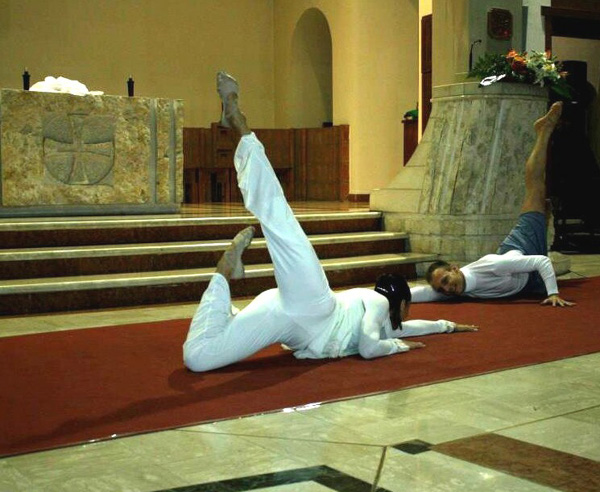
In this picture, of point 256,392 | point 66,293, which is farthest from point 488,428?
point 66,293

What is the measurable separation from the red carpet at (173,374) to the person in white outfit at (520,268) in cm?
44

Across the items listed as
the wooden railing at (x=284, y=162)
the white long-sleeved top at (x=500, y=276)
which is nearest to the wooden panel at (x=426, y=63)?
the wooden railing at (x=284, y=162)

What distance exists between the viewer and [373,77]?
Result: 468 inches

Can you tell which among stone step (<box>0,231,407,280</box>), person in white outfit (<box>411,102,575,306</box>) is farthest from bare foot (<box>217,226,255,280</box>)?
stone step (<box>0,231,407,280</box>)

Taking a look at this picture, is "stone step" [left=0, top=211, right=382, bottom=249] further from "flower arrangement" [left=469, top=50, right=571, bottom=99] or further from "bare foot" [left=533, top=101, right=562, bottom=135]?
"bare foot" [left=533, top=101, right=562, bottom=135]

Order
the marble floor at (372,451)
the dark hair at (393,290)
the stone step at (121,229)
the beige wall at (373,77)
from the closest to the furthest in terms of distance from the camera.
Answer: the marble floor at (372,451)
the dark hair at (393,290)
the stone step at (121,229)
the beige wall at (373,77)

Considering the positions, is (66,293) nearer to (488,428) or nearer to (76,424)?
(76,424)

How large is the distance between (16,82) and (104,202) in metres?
4.60

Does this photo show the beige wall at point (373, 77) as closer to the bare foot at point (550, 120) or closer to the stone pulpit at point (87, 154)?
the stone pulpit at point (87, 154)

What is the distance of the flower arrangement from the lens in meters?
7.49

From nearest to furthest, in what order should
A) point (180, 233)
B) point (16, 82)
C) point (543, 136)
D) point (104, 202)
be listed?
point (543, 136) < point (180, 233) < point (104, 202) < point (16, 82)

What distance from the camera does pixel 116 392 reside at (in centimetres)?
368

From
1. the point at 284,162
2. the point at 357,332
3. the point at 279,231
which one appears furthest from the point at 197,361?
the point at 284,162

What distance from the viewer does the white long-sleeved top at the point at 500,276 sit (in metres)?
Result: 5.98
